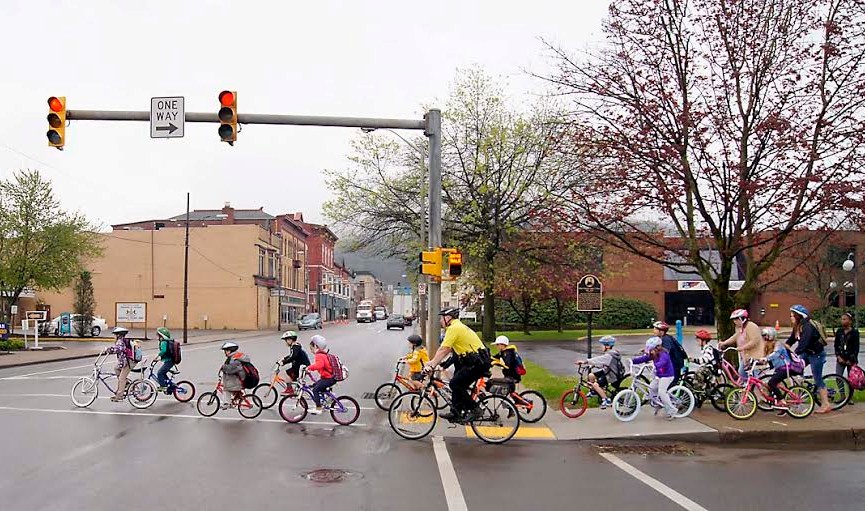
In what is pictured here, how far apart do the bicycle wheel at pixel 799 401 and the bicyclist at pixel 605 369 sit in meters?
2.66

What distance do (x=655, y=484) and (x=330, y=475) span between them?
3575mm

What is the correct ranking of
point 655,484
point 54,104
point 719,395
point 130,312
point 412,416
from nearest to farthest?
point 655,484 → point 412,416 → point 719,395 → point 54,104 → point 130,312

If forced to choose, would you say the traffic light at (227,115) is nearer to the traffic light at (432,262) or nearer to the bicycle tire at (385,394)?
the traffic light at (432,262)

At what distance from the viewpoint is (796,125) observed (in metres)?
14.3

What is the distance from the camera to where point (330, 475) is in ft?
29.6

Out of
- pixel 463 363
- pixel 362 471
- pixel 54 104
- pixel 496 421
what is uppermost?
pixel 54 104

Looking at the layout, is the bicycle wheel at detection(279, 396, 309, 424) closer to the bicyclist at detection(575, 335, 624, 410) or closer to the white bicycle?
the bicyclist at detection(575, 335, 624, 410)

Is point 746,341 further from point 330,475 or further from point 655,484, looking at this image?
point 330,475

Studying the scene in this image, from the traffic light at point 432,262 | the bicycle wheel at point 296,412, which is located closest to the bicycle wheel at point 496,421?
the bicycle wheel at point 296,412

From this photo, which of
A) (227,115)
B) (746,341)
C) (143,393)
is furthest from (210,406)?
(746,341)

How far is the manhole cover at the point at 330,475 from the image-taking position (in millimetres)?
8758

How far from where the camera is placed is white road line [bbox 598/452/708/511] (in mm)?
7637

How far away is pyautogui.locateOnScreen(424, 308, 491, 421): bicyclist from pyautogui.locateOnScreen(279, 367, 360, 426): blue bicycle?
8.01 ft

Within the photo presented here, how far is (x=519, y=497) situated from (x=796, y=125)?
9740 mm
